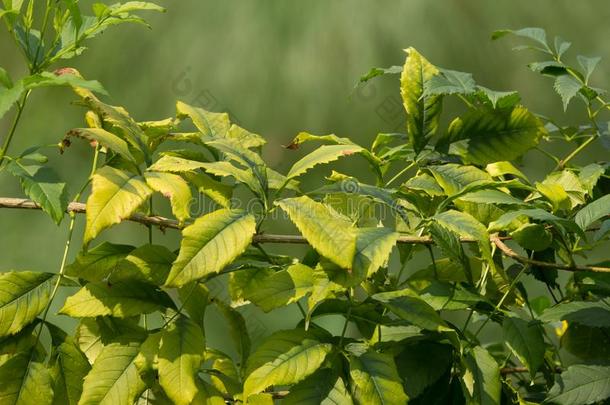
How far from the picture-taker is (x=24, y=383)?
789 millimetres

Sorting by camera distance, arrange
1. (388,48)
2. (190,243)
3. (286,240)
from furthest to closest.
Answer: (388,48)
(286,240)
(190,243)

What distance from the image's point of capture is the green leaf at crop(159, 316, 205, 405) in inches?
29.6

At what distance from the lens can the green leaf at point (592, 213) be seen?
2.93 feet

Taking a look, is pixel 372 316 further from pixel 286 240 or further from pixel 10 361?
pixel 10 361

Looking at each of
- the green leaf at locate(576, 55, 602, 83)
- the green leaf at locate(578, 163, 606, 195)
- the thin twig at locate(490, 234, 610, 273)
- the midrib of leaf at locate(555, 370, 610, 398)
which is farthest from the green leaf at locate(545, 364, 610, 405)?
the green leaf at locate(576, 55, 602, 83)

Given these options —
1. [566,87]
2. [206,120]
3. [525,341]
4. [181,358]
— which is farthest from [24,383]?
[566,87]

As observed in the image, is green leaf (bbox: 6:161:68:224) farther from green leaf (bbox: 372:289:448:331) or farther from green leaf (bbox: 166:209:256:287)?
green leaf (bbox: 372:289:448:331)

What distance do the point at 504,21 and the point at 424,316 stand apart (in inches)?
28.4

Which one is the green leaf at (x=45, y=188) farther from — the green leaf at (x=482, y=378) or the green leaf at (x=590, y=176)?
the green leaf at (x=590, y=176)

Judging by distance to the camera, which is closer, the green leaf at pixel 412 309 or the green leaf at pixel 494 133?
the green leaf at pixel 412 309

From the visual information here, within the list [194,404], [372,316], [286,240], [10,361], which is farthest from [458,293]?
[10,361]

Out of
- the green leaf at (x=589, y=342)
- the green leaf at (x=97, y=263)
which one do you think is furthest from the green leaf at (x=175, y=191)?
the green leaf at (x=589, y=342)

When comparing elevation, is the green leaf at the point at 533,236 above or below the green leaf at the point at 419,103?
below

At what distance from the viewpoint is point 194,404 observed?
0.79 meters
